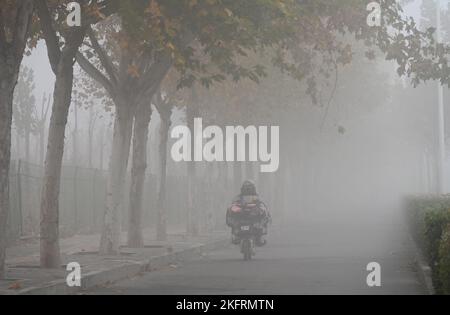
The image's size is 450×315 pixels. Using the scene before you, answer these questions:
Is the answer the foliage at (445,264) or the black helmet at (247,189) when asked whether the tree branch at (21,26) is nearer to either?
the foliage at (445,264)

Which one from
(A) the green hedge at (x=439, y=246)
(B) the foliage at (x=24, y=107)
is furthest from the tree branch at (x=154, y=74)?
(B) the foliage at (x=24, y=107)

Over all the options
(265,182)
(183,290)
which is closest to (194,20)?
(183,290)

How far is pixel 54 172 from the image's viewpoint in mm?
17969

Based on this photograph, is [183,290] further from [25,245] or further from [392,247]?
[392,247]

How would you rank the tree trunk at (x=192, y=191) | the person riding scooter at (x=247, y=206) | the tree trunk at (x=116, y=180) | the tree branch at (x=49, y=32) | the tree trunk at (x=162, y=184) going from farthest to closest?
the tree trunk at (x=192, y=191) → the tree trunk at (x=162, y=184) → the person riding scooter at (x=247, y=206) → the tree trunk at (x=116, y=180) → the tree branch at (x=49, y=32)

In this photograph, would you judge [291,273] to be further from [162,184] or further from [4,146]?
[162,184]

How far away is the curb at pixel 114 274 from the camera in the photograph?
45.3ft

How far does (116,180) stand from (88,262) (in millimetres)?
3412

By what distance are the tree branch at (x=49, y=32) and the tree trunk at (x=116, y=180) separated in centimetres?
378

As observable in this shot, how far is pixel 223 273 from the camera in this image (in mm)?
18516

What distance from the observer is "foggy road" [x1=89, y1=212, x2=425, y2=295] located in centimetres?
1492

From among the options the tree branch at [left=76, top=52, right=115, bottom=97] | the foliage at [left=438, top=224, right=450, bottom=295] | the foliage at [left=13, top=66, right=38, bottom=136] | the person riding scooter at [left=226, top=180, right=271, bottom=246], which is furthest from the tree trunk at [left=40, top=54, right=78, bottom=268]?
the foliage at [left=13, top=66, right=38, bottom=136]

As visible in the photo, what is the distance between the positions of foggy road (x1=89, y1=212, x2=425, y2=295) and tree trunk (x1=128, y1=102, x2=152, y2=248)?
6.35ft

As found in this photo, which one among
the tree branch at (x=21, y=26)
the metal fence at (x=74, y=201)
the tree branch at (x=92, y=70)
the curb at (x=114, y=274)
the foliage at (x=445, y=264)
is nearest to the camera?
the foliage at (x=445, y=264)
